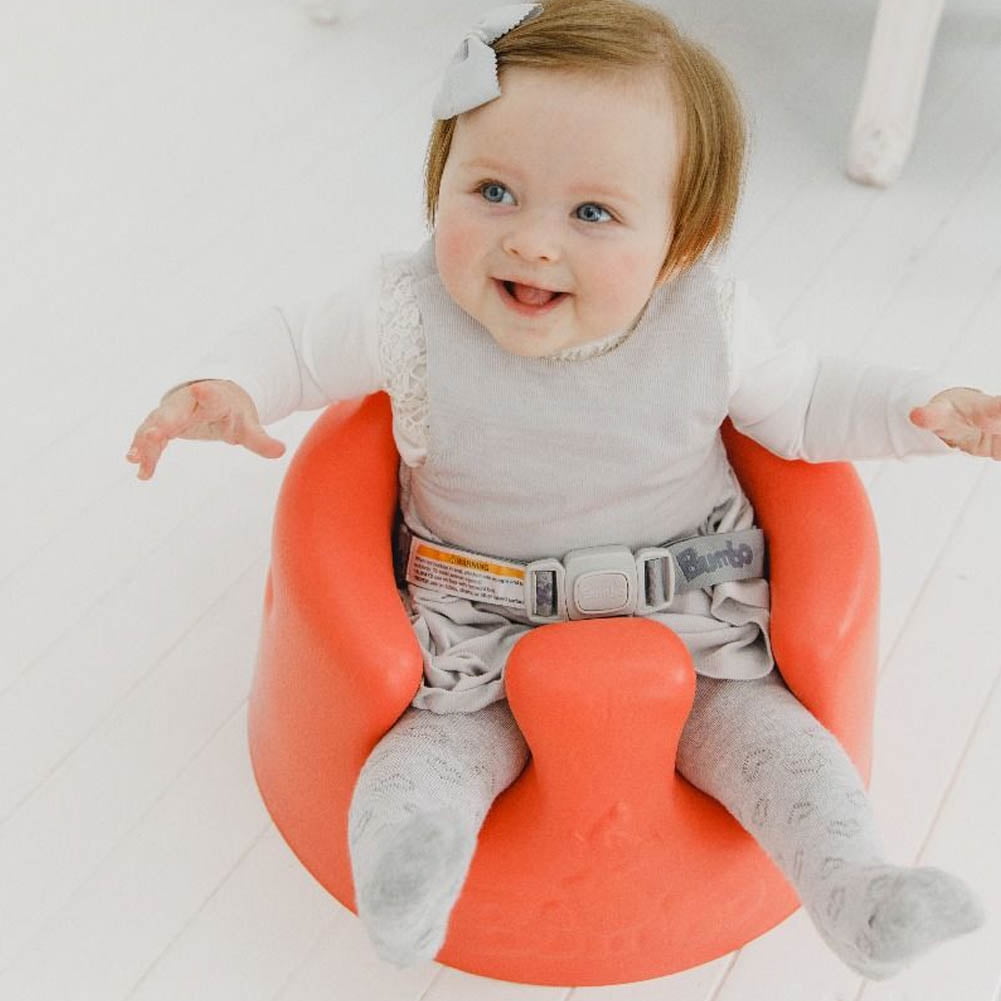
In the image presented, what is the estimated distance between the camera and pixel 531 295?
3.62ft

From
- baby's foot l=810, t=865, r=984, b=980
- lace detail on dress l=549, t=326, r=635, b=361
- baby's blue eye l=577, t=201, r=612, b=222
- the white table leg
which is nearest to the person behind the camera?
baby's foot l=810, t=865, r=984, b=980

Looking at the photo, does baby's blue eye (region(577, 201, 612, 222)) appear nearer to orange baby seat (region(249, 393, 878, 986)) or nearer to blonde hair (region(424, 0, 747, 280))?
blonde hair (region(424, 0, 747, 280))

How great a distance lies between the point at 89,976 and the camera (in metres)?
1.20

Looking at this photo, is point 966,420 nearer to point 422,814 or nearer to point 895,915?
point 895,915

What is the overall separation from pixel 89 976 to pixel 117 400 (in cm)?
75

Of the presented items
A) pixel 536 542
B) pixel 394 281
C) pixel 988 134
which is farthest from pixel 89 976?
pixel 988 134

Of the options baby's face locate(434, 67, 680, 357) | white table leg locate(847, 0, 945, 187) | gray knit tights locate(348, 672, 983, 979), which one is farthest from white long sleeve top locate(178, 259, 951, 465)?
white table leg locate(847, 0, 945, 187)

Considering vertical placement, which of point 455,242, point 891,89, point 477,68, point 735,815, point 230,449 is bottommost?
point 230,449

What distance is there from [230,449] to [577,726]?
0.75 m

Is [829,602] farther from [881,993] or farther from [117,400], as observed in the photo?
[117,400]

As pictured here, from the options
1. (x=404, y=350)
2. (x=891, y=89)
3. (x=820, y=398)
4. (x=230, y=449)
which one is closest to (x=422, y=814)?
(x=404, y=350)

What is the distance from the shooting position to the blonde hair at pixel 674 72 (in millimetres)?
1042

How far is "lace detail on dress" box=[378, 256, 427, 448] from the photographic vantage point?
1201 millimetres

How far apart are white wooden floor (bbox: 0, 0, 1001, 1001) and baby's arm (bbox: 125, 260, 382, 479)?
35 cm
